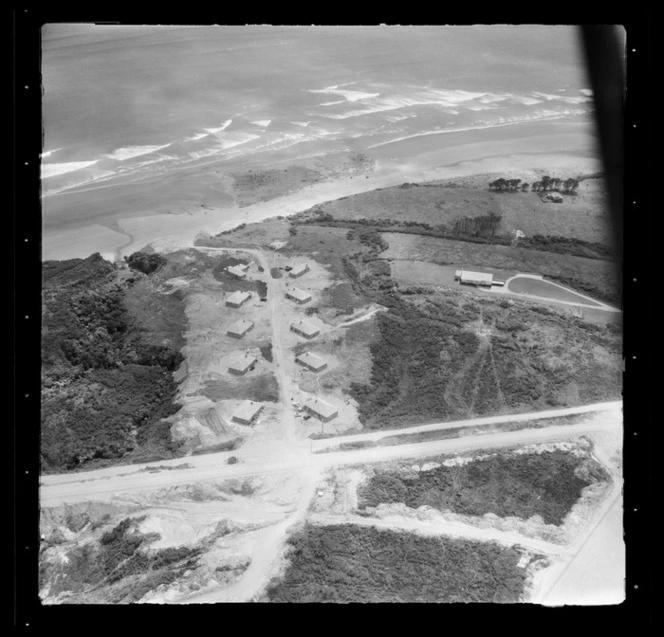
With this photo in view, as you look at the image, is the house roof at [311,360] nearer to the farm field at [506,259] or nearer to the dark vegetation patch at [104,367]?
the dark vegetation patch at [104,367]

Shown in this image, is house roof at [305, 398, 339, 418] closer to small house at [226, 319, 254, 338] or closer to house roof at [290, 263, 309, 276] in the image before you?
small house at [226, 319, 254, 338]

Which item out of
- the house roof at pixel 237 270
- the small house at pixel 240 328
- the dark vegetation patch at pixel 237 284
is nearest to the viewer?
the small house at pixel 240 328

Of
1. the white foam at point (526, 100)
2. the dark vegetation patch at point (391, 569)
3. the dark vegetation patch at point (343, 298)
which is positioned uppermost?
the white foam at point (526, 100)

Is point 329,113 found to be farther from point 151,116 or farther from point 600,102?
point 600,102

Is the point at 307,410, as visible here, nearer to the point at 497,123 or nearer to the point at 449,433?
the point at 449,433

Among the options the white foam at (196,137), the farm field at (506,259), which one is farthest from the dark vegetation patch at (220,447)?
the white foam at (196,137)

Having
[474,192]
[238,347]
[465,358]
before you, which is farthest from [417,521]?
[474,192]

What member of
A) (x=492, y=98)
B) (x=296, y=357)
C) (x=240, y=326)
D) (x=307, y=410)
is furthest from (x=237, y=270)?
(x=492, y=98)
